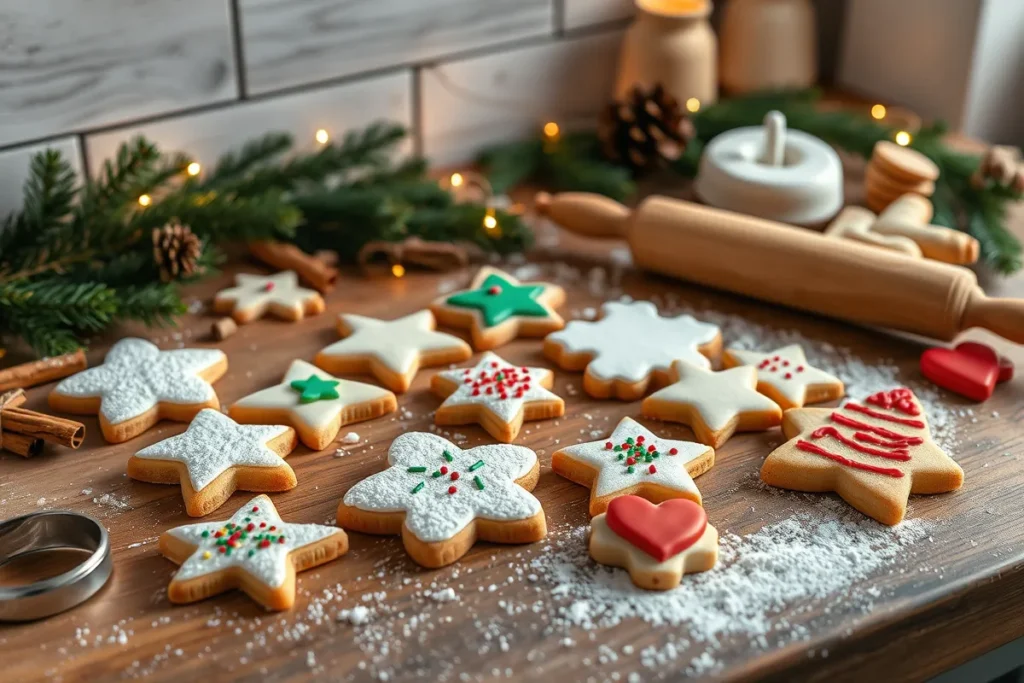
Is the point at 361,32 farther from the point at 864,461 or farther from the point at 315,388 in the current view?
the point at 864,461

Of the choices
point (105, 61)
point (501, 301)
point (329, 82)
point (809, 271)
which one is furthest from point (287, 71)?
point (809, 271)

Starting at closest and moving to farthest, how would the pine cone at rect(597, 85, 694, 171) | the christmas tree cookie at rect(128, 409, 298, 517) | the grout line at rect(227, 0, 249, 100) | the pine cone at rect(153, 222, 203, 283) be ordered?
1. the christmas tree cookie at rect(128, 409, 298, 517)
2. the pine cone at rect(153, 222, 203, 283)
3. the grout line at rect(227, 0, 249, 100)
4. the pine cone at rect(597, 85, 694, 171)

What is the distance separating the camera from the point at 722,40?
5.43 ft

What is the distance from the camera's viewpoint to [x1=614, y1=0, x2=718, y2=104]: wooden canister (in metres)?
1.48

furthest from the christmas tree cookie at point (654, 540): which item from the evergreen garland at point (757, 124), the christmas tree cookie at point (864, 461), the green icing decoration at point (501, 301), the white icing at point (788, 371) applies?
the evergreen garland at point (757, 124)

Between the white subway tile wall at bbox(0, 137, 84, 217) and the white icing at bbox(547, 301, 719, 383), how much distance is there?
1.92 feet

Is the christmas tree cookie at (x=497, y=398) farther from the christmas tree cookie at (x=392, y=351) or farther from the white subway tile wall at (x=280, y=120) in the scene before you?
the white subway tile wall at (x=280, y=120)

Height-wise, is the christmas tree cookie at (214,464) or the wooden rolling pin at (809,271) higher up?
the wooden rolling pin at (809,271)

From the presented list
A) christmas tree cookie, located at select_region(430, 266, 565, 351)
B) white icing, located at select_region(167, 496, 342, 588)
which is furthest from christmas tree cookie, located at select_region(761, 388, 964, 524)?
white icing, located at select_region(167, 496, 342, 588)

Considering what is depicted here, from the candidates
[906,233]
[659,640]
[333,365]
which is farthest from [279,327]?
[906,233]

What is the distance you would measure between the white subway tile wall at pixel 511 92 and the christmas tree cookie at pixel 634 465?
25.3 inches

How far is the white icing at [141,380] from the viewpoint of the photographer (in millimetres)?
1009

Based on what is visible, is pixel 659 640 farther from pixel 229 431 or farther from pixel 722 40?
pixel 722 40

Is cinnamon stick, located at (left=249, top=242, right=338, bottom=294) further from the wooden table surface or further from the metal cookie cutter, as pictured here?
the metal cookie cutter
